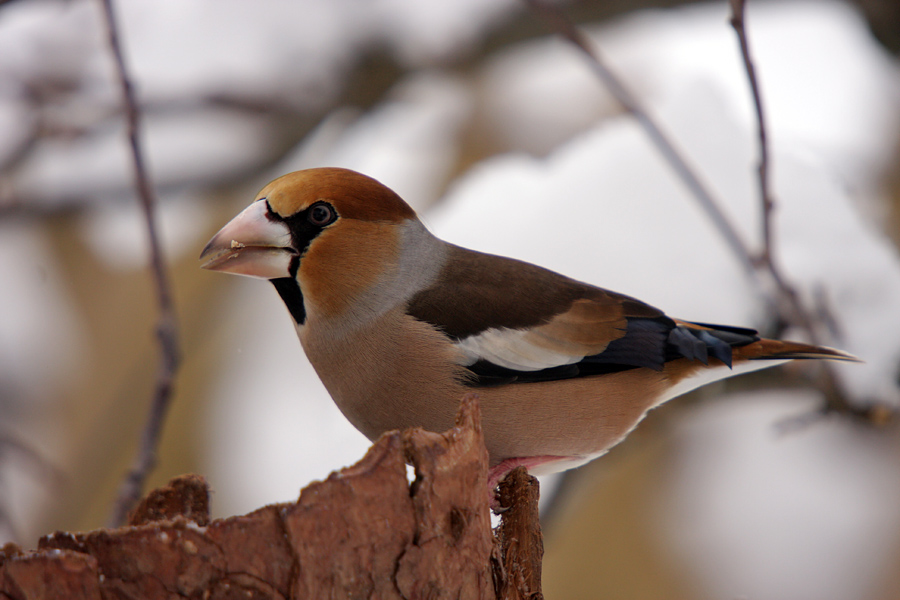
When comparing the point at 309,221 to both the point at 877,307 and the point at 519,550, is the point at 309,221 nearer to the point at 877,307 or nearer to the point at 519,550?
the point at 519,550

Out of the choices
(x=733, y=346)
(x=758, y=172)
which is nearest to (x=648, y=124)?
(x=758, y=172)


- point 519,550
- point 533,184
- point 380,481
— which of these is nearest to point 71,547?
point 380,481

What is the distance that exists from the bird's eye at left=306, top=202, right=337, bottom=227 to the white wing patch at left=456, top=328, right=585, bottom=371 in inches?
14.6

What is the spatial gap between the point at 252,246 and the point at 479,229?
120 centimetres

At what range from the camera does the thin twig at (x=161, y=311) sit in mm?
1714

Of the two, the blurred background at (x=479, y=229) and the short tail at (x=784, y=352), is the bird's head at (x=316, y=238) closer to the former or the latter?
the blurred background at (x=479, y=229)

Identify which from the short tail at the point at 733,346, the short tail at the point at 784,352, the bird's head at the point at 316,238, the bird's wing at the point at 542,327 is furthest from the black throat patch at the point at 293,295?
the short tail at the point at 784,352

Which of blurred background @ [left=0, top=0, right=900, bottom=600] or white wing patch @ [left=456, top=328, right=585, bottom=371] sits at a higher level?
blurred background @ [left=0, top=0, right=900, bottom=600]

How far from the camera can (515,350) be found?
61.2 inches

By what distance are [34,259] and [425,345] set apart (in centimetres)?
417

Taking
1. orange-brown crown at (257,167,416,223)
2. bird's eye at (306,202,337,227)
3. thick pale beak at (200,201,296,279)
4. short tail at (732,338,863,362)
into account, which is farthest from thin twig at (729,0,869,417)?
thick pale beak at (200,201,296,279)

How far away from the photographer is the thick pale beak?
4.96ft

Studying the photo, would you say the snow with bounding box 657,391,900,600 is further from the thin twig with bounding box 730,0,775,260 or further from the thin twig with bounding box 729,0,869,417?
the thin twig with bounding box 730,0,775,260

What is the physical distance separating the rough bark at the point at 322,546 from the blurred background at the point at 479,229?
1.06 meters
